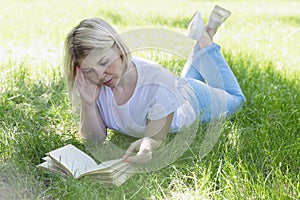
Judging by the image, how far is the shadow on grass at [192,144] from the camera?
5.66 ft

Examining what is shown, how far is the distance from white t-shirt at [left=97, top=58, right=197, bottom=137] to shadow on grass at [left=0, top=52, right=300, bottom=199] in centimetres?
10

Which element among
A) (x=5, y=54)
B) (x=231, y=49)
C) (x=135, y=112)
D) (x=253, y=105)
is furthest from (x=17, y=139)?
(x=231, y=49)

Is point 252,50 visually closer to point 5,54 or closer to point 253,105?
point 253,105

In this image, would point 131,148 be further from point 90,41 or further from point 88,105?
point 90,41

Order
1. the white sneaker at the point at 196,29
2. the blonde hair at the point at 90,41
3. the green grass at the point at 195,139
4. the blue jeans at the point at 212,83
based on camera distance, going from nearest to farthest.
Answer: the green grass at the point at 195,139 < the blonde hair at the point at 90,41 < the blue jeans at the point at 212,83 < the white sneaker at the point at 196,29

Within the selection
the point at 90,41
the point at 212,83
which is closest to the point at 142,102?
the point at 90,41

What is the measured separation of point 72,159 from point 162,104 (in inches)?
16.4

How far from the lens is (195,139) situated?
2129mm

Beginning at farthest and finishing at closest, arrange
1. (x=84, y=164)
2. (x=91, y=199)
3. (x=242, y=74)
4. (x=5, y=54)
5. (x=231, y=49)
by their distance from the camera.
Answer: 1. (x=231, y=49)
2. (x=5, y=54)
3. (x=242, y=74)
4. (x=84, y=164)
5. (x=91, y=199)

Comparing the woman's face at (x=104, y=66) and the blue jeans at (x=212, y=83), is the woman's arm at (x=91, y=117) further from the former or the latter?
the blue jeans at (x=212, y=83)

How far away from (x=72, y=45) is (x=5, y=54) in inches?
57.7

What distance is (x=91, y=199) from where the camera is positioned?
1.64 meters

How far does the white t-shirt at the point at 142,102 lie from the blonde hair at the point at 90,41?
16cm

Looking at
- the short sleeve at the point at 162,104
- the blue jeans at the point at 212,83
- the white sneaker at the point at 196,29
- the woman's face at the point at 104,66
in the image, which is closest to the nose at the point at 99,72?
the woman's face at the point at 104,66
